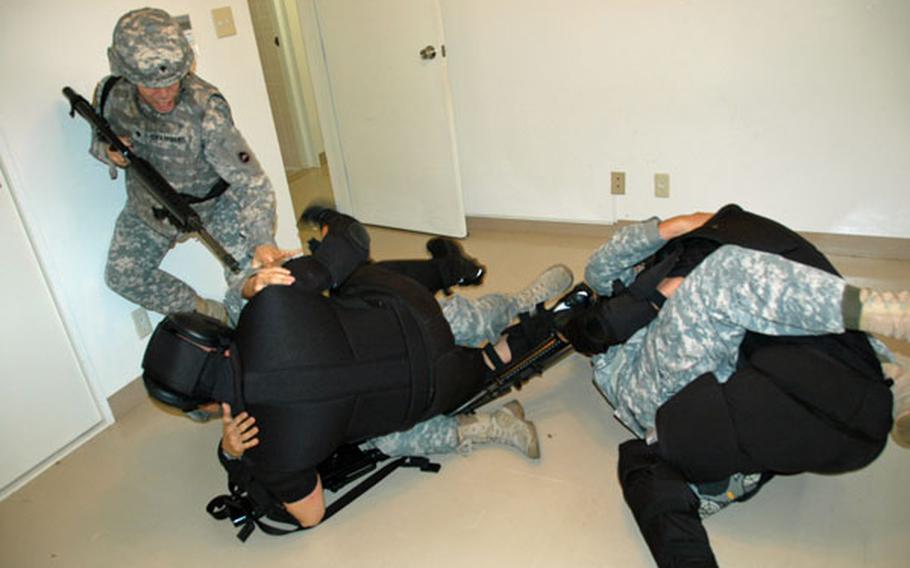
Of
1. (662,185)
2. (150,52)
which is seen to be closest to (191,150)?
(150,52)

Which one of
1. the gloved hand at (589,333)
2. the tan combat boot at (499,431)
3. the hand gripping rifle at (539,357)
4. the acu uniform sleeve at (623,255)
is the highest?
the acu uniform sleeve at (623,255)

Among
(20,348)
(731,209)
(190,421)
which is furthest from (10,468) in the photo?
(731,209)

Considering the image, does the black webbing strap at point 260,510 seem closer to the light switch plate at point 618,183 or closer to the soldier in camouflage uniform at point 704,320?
the soldier in camouflage uniform at point 704,320

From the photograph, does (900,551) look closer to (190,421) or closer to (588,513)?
(588,513)

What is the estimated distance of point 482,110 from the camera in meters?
3.38

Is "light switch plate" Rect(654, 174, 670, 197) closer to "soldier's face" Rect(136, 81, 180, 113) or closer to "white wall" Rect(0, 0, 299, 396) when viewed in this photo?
"white wall" Rect(0, 0, 299, 396)

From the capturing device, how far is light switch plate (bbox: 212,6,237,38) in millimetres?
2617

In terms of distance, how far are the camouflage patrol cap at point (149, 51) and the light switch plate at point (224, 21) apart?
1.88 feet

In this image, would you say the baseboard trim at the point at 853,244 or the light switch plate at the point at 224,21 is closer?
the light switch plate at the point at 224,21

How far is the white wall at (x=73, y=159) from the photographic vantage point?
2.07m

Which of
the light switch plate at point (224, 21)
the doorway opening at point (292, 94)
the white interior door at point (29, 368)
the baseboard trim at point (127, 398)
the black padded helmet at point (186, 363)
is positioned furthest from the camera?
the doorway opening at point (292, 94)

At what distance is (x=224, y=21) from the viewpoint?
264 cm

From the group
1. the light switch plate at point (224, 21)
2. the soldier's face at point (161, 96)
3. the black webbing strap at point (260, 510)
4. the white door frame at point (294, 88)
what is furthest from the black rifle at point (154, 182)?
the white door frame at point (294, 88)

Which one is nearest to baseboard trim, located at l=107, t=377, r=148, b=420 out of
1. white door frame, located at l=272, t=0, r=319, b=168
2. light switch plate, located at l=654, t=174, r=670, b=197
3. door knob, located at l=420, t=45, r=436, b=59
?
door knob, located at l=420, t=45, r=436, b=59
